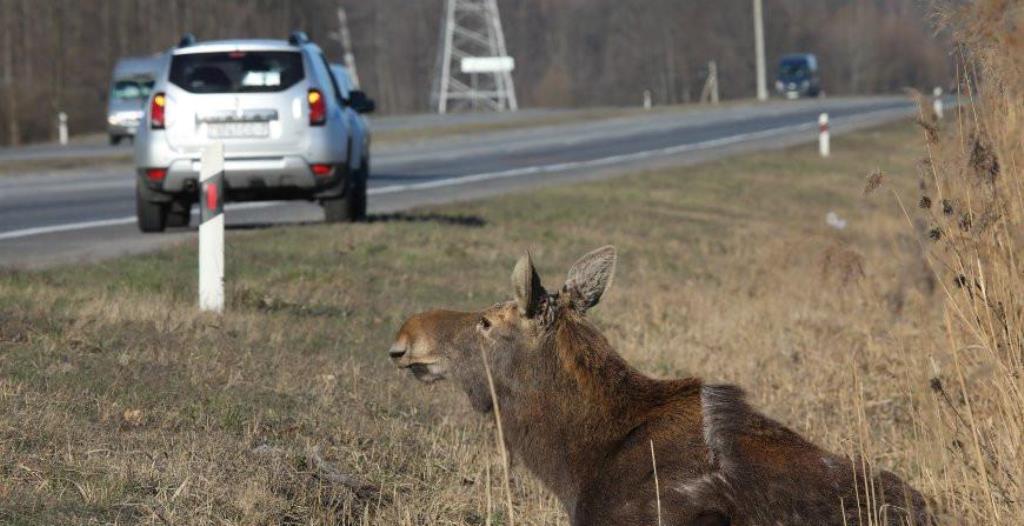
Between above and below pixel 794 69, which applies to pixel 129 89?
above

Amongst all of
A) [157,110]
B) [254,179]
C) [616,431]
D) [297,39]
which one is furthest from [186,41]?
[616,431]

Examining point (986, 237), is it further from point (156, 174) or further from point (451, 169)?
point (451, 169)

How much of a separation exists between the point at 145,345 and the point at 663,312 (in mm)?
5441

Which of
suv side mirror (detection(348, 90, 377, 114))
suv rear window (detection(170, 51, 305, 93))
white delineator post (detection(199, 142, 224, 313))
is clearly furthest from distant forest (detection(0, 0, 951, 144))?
white delineator post (detection(199, 142, 224, 313))

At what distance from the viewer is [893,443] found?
8.94 m

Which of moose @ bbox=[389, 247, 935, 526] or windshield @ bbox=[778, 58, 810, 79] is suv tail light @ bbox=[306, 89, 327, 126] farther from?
windshield @ bbox=[778, 58, 810, 79]

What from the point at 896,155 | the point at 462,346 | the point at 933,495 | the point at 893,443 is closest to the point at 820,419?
the point at 893,443

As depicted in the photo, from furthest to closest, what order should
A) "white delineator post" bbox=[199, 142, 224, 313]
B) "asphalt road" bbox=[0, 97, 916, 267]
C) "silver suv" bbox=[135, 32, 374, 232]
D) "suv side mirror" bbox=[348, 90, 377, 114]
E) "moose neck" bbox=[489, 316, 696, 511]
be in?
1. "suv side mirror" bbox=[348, 90, 377, 114]
2. "asphalt road" bbox=[0, 97, 916, 267]
3. "silver suv" bbox=[135, 32, 374, 232]
4. "white delineator post" bbox=[199, 142, 224, 313]
5. "moose neck" bbox=[489, 316, 696, 511]

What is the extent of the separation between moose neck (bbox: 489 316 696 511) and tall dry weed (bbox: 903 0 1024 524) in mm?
1145

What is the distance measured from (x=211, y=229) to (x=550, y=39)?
5615 inches

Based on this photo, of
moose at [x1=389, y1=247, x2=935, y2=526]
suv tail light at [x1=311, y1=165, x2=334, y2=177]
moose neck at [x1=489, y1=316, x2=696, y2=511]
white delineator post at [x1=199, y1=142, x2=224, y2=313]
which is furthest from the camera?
suv tail light at [x1=311, y1=165, x2=334, y2=177]

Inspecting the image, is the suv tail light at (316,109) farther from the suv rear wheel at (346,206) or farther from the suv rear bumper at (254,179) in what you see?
the suv rear wheel at (346,206)

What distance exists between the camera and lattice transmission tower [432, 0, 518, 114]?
102 metres

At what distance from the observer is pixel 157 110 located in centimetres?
1617
